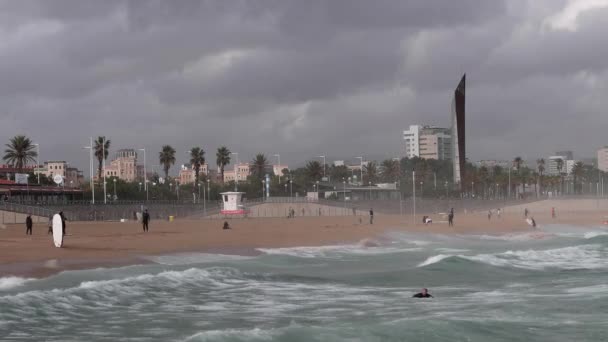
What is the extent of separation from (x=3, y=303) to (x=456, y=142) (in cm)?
8697

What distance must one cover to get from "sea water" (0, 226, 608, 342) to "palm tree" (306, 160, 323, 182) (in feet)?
431

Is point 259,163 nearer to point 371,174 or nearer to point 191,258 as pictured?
point 371,174

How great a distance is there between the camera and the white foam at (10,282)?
18.3 metres

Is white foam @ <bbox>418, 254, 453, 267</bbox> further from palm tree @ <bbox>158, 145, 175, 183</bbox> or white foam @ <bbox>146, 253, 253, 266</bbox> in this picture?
palm tree @ <bbox>158, 145, 175, 183</bbox>

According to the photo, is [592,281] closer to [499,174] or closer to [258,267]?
[258,267]

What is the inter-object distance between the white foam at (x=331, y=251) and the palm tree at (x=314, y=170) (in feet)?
405

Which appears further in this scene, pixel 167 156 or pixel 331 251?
pixel 167 156

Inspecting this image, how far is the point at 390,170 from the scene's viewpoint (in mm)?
180500

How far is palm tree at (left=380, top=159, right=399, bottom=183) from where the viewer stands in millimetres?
176875

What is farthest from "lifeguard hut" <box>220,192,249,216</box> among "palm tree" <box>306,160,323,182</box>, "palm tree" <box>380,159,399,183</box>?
"palm tree" <box>380,159,399,183</box>

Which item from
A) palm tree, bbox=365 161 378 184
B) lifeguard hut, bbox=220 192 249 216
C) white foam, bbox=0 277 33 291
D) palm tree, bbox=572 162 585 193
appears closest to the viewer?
white foam, bbox=0 277 33 291

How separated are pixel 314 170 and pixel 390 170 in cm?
2449

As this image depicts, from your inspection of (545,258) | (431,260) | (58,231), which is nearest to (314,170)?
(545,258)

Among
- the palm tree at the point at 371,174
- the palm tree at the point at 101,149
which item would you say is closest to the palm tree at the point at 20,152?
the palm tree at the point at 101,149
